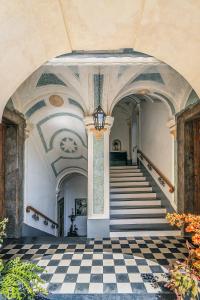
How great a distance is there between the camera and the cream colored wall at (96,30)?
1992mm

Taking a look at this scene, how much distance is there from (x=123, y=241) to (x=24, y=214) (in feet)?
7.82

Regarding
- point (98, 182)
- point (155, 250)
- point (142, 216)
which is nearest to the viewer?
point (155, 250)

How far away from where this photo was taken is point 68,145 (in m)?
7.16

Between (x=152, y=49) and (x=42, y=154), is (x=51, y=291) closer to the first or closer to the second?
(x=152, y=49)

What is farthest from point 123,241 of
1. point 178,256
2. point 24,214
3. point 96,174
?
point 24,214

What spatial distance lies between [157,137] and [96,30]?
4558 millimetres

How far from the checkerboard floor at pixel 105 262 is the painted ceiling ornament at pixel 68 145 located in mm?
3459

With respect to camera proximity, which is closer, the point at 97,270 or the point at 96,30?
the point at 96,30

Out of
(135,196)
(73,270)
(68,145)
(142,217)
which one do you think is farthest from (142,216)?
(68,145)

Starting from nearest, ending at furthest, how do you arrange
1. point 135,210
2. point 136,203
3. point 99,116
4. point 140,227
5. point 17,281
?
point 17,281, point 99,116, point 140,227, point 135,210, point 136,203

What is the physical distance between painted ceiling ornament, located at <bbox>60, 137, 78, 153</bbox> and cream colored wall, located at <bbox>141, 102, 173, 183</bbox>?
101 inches

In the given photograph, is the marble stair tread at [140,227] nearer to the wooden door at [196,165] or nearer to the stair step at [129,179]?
the wooden door at [196,165]

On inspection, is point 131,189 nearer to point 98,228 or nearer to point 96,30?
point 98,228

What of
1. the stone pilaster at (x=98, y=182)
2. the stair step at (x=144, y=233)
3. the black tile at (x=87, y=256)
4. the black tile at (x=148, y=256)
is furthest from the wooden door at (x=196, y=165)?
the black tile at (x=87, y=256)
